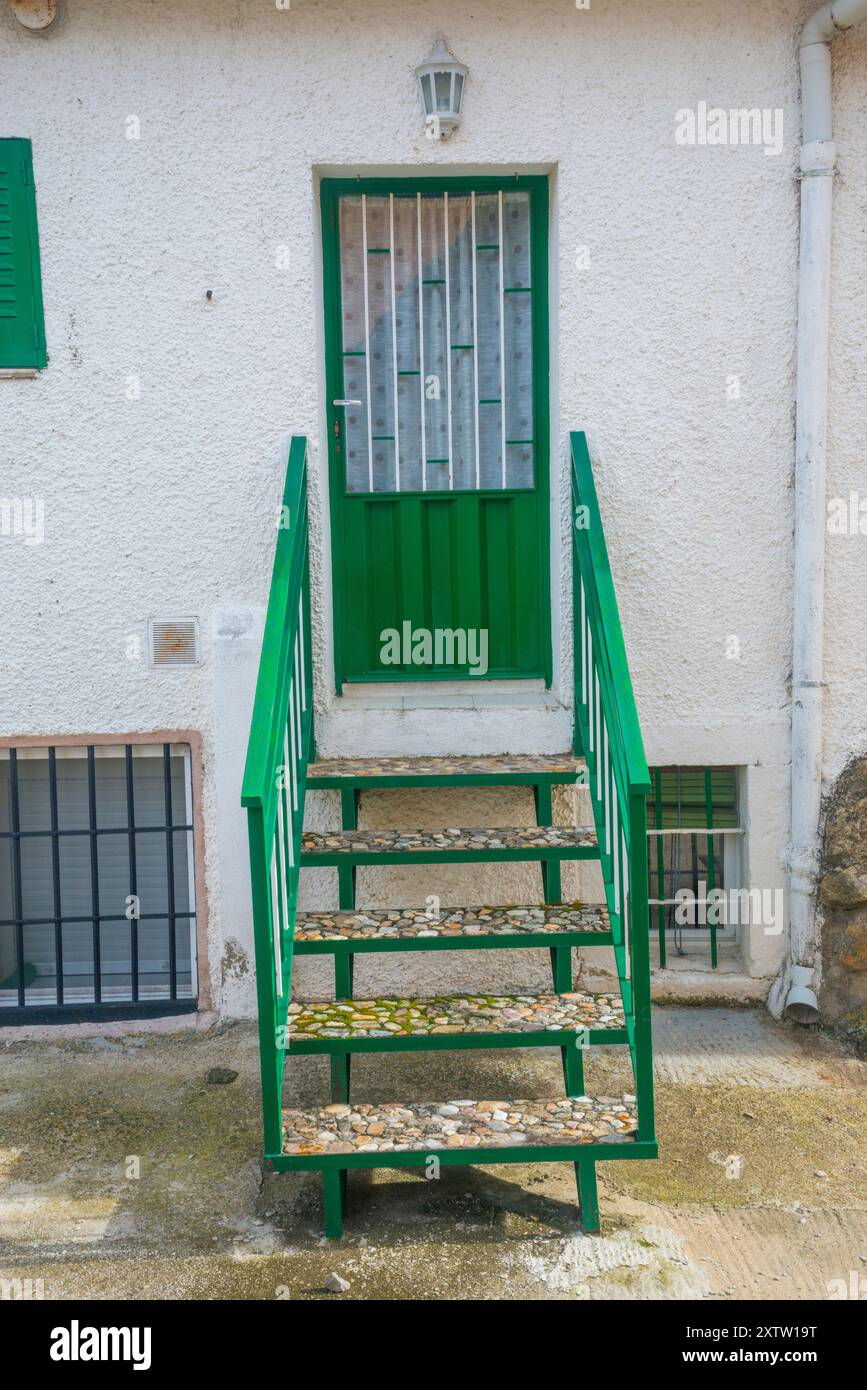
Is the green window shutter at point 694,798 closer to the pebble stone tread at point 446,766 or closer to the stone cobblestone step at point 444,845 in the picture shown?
the pebble stone tread at point 446,766

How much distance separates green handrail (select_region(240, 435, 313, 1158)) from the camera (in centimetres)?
313

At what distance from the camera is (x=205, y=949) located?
185 inches

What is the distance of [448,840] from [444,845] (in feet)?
0.24

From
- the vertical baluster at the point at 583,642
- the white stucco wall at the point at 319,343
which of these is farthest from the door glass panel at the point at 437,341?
the vertical baluster at the point at 583,642

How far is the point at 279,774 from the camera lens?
3.48 meters

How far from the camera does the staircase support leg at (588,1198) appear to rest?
10.9 feet

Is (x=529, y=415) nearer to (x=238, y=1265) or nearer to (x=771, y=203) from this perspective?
(x=771, y=203)

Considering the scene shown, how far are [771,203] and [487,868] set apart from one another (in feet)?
9.29

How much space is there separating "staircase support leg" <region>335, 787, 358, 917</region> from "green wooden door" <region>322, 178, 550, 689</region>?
68 cm

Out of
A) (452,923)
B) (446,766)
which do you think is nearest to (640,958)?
(452,923)

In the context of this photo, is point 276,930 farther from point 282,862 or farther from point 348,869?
point 348,869

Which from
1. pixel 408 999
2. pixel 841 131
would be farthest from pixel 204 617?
pixel 841 131

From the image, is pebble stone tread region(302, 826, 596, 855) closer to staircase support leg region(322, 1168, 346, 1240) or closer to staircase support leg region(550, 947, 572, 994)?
staircase support leg region(550, 947, 572, 994)

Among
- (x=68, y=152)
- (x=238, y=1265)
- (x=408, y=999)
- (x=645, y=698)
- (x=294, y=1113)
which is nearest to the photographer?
(x=238, y=1265)
